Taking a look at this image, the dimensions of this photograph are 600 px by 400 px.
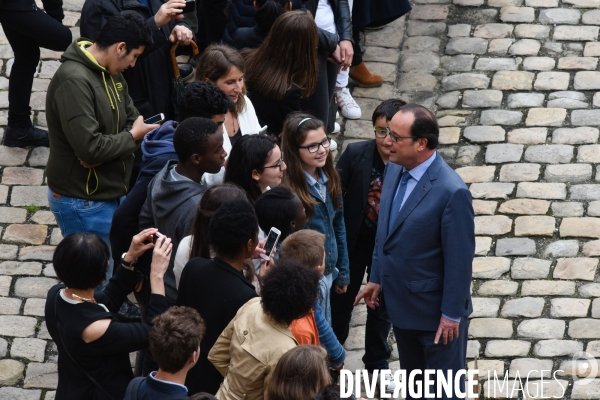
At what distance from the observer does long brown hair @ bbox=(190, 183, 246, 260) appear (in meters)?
4.64

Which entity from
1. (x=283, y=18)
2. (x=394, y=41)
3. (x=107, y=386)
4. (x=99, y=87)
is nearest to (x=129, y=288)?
(x=107, y=386)

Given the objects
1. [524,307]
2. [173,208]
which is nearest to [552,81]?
[524,307]

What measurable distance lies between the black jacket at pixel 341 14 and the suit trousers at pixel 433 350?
3470 mm

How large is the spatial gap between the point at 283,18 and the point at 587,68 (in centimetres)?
381

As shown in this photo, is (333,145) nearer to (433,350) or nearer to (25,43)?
(25,43)

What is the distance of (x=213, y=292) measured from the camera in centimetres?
438

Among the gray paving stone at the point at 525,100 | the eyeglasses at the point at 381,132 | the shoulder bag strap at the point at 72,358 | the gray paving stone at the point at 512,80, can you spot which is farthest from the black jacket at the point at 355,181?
the gray paving stone at the point at 512,80

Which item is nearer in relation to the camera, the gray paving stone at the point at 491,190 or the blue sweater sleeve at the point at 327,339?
the blue sweater sleeve at the point at 327,339

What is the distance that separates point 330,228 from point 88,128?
5.23ft

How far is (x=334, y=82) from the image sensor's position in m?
7.94

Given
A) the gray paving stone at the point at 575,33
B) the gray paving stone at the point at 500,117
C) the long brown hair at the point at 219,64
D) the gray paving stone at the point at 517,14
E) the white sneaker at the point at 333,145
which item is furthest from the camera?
the gray paving stone at the point at 517,14

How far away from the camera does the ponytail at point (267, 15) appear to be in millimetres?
7066

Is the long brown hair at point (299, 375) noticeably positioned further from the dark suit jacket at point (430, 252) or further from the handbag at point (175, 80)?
the handbag at point (175, 80)

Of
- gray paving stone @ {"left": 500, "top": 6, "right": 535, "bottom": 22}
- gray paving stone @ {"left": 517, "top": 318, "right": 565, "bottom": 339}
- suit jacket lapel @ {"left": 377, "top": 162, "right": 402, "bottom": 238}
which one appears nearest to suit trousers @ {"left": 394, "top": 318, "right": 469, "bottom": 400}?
suit jacket lapel @ {"left": 377, "top": 162, "right": 402, "bottom": 238}
